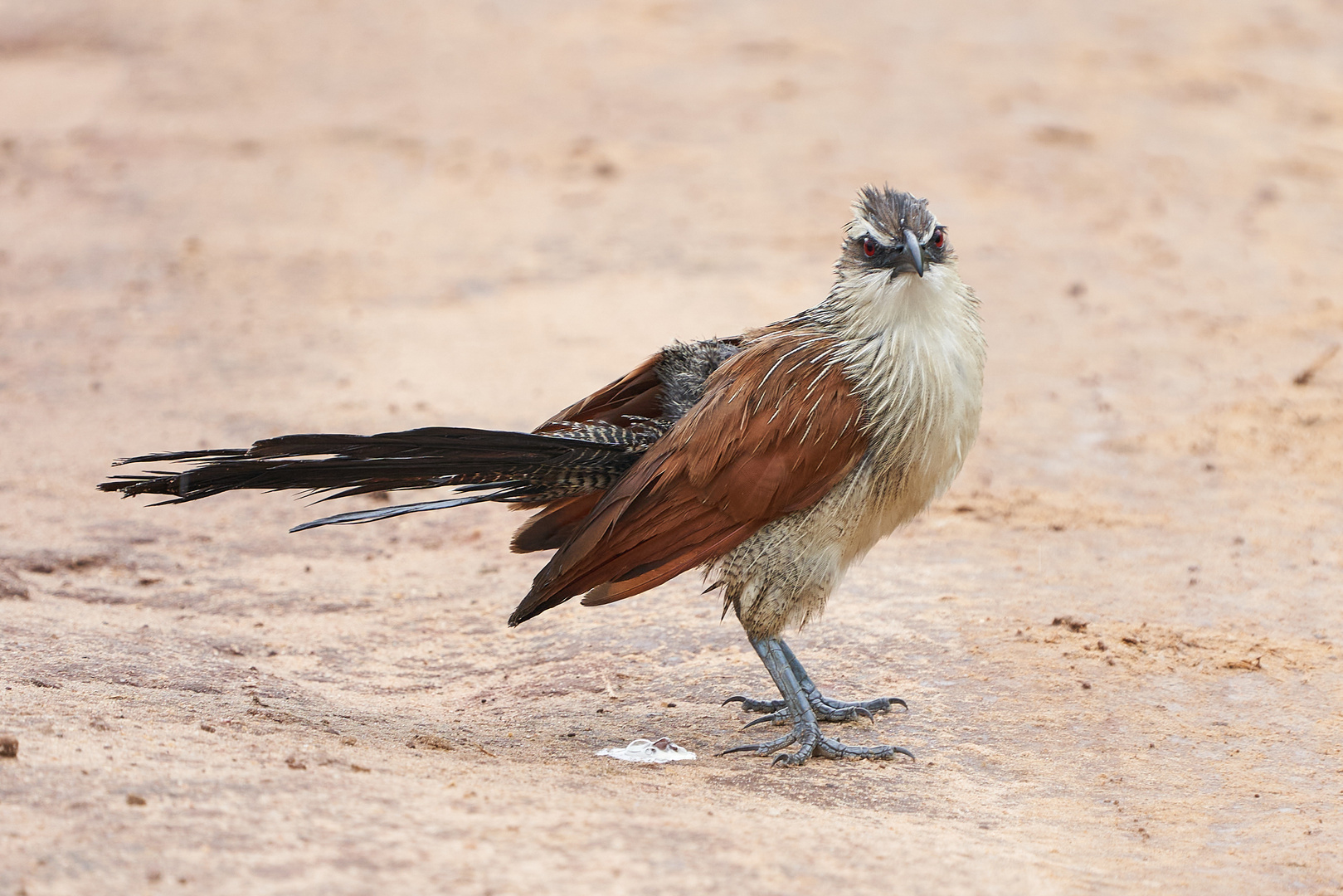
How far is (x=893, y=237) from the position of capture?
3.96 metres

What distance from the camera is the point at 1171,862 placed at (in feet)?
11.3

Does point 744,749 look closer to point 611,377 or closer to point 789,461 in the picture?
point 789,461

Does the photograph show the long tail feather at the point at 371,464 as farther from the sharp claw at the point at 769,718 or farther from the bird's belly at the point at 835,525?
the sharp claw at the point at 769,718

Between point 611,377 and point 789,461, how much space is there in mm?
3831

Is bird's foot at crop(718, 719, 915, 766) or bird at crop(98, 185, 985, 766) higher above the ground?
bird at crop(98, 185, 985, 766)

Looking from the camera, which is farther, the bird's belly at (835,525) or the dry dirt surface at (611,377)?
the bird's belly at (835,525)

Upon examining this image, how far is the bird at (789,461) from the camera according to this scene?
402 cm

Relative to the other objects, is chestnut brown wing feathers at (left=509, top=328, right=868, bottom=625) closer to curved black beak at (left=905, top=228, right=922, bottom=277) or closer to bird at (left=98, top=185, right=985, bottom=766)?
bird at (left=98, top=185, right=985, bottom=766)

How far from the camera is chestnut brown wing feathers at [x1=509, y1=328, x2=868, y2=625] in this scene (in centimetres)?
405

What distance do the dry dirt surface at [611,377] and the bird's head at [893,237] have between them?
152 cm

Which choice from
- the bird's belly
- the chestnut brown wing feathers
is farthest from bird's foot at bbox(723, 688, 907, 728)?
the chestnut brown wing feathers

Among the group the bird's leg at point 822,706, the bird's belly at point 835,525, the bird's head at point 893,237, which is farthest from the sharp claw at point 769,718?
the bird's head at point 893,237

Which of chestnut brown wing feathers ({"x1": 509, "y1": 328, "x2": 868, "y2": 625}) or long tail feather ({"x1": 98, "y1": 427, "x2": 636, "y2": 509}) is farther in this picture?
chestnut brown wing feathers ({"x1": 509, "y1": 328, "x2": 868, "y2": 625})

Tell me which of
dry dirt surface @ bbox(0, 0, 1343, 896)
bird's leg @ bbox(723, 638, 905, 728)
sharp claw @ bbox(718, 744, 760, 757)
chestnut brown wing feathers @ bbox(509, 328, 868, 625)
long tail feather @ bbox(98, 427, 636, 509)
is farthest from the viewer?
bird's leg @ bbox(723, 638, 905, 728)
